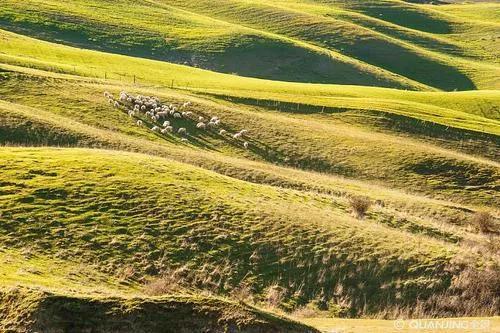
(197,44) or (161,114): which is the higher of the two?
(161,114)

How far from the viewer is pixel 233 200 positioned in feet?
133

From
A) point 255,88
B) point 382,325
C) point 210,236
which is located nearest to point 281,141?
point 255,88

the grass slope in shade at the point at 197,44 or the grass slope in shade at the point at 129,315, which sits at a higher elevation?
the grass slope in shade at the point at 129,315

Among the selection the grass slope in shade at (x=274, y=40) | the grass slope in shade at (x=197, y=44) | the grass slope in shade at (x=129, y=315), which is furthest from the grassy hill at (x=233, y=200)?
the grass slope in shade at (x=274, y=40)

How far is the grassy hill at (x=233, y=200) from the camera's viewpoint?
30078mm

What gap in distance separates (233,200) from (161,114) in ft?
85.5

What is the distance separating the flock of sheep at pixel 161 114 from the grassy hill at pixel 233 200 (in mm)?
576

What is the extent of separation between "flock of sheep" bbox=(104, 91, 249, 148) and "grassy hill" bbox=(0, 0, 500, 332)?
0.58 metres

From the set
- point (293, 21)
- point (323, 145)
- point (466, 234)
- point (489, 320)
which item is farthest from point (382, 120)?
point (293, 21)

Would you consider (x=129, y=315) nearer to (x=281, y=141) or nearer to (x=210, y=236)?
(x=210, y=236)

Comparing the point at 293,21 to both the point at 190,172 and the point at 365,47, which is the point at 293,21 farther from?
the point at 190,172

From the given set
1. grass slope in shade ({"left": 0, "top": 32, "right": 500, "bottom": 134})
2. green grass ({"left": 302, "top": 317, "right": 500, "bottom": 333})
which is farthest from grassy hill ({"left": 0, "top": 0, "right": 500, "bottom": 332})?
green grass ({"left": 302, "top": 317, "right": 500, "bottom": 333})

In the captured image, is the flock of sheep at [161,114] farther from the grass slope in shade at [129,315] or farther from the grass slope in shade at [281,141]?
the grass slope in shade at [129,315]

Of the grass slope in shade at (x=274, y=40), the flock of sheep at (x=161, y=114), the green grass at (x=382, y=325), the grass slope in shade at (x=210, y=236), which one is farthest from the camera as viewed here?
the grass slope in shade at (x=274, y=40)
